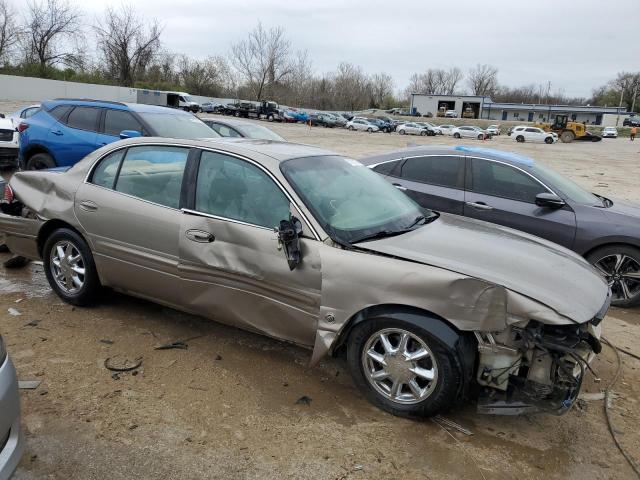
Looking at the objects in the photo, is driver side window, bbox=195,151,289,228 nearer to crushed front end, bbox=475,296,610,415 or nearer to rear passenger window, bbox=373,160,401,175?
crushed front end, bbox=475,296,610,415

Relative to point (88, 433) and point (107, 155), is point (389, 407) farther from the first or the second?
point (107, 155)

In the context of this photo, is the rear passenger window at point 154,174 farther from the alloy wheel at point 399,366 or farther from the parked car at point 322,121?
the parked car at point 322,121

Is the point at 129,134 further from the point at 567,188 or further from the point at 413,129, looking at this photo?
the point at 413,129

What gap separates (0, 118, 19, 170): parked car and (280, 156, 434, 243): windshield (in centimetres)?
903

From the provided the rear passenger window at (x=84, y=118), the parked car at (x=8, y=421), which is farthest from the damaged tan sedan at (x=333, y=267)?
the rear passenger window at (x=84, y=118)

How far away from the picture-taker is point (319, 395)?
3.48 meters

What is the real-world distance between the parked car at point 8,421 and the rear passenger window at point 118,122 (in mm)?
6239

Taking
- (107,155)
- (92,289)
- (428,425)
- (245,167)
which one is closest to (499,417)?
(428,425)

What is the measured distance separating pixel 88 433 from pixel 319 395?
1409 millimetres

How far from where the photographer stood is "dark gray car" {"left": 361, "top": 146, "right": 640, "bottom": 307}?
5.50 metres

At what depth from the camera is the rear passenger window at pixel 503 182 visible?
19.5 feet

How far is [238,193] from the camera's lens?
3.75 meters

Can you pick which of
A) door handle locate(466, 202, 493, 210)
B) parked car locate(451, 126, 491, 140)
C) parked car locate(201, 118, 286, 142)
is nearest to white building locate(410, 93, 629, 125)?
parked car locate(451, 126, 491, 140)

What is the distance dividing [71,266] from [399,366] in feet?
9.84
